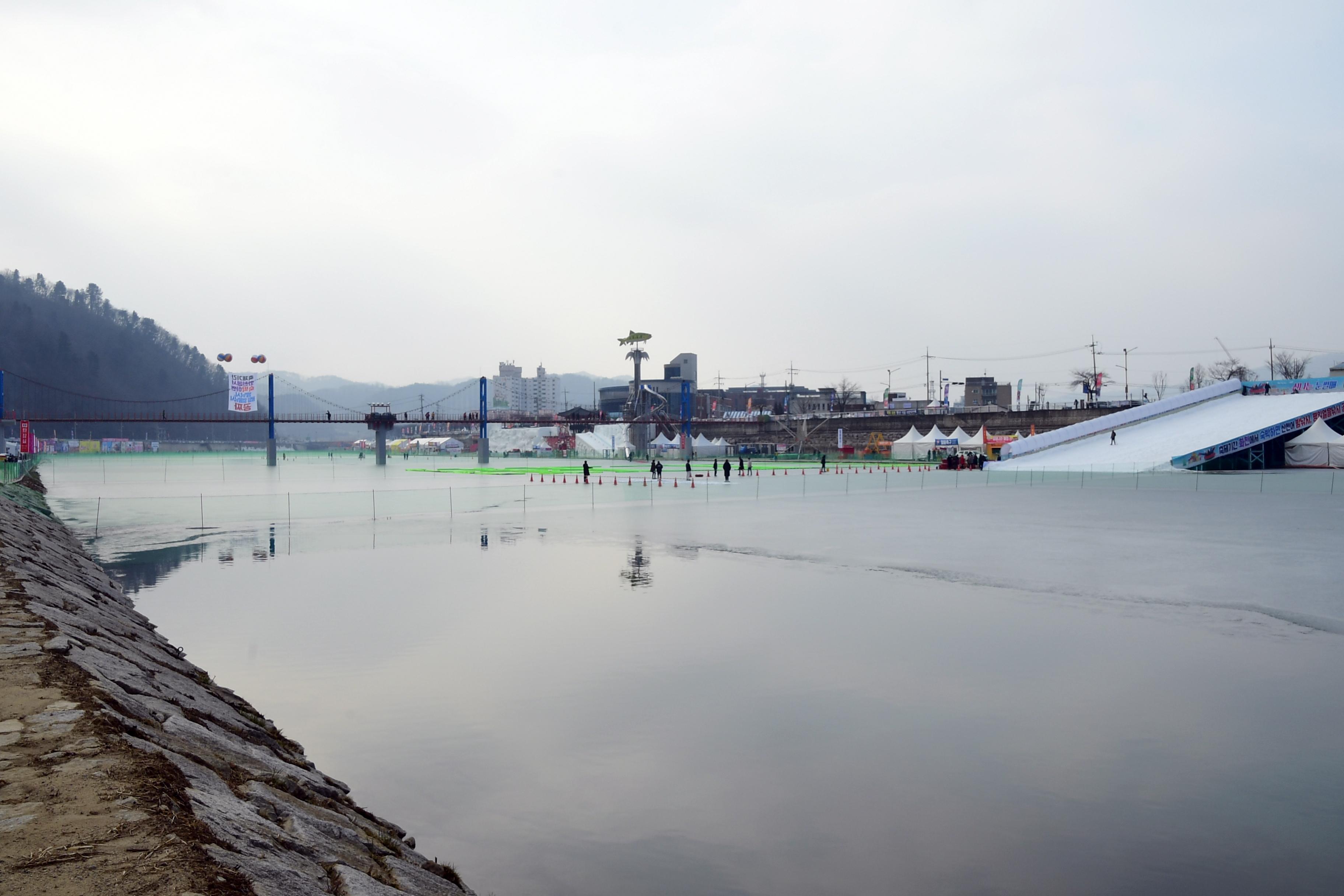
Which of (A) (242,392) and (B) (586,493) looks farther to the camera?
(A) (242,392)

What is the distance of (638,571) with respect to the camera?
64.8 feet

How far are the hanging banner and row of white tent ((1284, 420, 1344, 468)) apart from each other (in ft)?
379

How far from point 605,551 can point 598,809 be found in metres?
15.3

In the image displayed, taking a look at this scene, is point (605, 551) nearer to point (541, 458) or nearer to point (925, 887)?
point (925, 887)

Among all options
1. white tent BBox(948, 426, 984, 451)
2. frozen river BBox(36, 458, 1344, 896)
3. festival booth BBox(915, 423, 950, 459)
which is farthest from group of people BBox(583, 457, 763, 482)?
frozen river BBox(36, 458, 1344, 896)

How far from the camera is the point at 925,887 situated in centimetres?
644

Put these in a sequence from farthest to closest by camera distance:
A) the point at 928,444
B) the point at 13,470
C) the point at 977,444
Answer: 1. the point at 928,444
2. the point at 977,444
3. the point at 13,470

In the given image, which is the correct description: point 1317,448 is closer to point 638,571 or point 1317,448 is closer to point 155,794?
point 638,571

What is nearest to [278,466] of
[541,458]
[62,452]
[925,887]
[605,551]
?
[541,458]

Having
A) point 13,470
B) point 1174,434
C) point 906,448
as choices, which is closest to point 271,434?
point 13,470

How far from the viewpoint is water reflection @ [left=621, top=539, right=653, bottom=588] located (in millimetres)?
18156

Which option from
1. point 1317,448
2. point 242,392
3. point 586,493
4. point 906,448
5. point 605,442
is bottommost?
point 586,493

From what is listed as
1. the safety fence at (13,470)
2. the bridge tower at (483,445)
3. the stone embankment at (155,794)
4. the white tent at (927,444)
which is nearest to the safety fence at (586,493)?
the safety fence at (13,470)

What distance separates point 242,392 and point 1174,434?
110871 millimetres
